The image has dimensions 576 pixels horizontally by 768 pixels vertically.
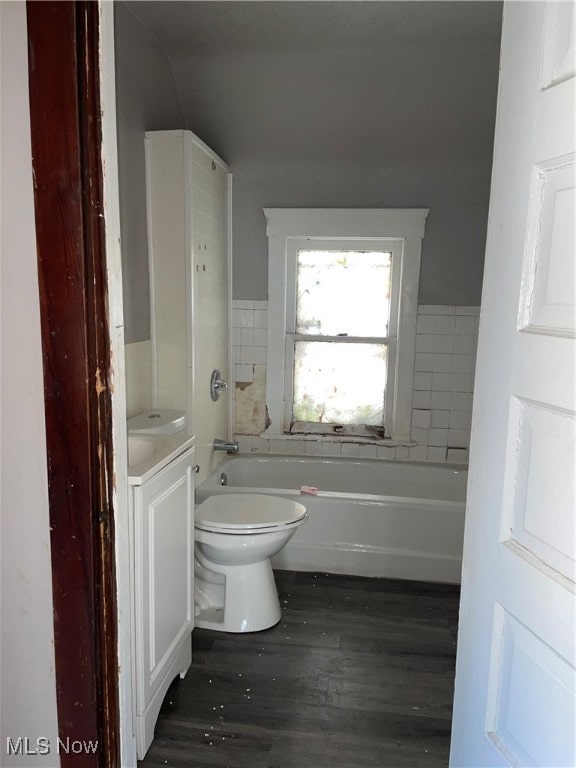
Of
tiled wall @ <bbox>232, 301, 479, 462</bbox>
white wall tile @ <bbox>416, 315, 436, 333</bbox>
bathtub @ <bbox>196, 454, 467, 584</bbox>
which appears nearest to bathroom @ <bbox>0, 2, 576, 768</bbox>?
bathtub @ <bbox>196, 454, 467, 584</bbox>

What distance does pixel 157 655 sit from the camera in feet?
5.88

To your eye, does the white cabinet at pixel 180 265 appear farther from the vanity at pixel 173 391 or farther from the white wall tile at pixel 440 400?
the white wall tile at pixel 440 400

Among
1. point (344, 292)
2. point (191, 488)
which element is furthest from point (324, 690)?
point (344, 292)

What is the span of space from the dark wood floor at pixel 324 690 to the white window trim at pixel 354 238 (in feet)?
4.01

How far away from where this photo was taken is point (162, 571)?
5.88 ft

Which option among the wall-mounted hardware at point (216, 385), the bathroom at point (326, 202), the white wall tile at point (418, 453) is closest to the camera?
the bathroom at point (326, 202)

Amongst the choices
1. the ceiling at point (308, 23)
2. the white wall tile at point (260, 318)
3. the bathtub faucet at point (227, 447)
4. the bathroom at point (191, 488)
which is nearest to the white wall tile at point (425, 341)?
the white wall tile at point (260, 318)

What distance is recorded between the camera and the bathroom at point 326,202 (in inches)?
99.3

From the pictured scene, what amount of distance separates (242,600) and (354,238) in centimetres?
207

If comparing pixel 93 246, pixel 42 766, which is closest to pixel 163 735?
pixel 42 766

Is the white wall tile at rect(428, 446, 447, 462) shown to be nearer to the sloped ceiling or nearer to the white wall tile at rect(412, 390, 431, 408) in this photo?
the white wall tile at rect(412, 390, 431, 408)

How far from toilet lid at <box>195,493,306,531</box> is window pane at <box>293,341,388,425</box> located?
1.13m

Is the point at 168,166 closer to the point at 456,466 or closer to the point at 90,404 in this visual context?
the point at 90,404

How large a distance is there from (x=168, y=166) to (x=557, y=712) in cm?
245
